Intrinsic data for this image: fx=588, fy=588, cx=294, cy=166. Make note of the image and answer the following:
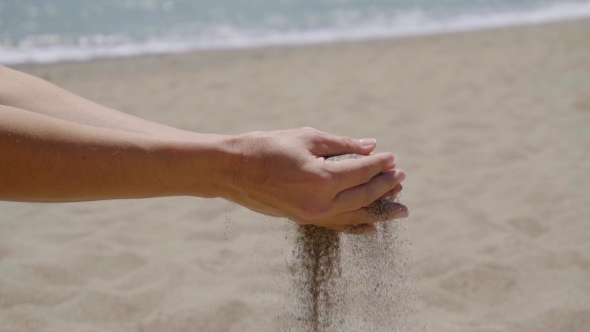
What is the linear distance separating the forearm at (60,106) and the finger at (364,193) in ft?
1.68

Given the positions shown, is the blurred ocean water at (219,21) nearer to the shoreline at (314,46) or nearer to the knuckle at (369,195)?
the shoreline at (314,46)

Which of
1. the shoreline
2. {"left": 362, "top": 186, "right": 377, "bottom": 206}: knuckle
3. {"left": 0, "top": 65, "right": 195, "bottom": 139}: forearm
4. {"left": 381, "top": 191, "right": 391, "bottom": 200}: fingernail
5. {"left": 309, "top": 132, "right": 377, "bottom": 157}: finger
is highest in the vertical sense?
the shoreline

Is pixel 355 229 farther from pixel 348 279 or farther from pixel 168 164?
pixel 168 164

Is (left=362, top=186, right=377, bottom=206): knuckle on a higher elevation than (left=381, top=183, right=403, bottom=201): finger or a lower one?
lower

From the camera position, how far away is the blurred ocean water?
25.2 ft

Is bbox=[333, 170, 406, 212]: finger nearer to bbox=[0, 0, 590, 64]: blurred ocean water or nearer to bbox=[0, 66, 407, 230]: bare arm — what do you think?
bbox=[0, 66, 407, 230]: bare arm

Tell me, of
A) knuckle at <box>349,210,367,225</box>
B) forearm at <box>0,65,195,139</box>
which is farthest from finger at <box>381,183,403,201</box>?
forearm at <box>0,65,195,139</box>

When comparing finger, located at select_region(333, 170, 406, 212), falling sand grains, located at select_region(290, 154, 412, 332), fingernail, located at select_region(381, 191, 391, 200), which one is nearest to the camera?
finger, located at select_region(333, 170, 406, 212)

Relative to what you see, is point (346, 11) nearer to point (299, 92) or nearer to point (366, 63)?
point (366, 63)

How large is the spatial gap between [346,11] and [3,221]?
791 centimetres

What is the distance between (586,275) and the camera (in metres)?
2.38

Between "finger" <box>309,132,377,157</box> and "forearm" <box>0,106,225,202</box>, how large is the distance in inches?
11.8

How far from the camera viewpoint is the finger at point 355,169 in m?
1.72

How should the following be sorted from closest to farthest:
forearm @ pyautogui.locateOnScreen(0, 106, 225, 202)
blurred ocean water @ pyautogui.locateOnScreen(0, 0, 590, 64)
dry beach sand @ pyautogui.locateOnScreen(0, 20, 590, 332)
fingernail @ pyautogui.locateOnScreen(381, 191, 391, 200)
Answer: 1. forearm @ pyautogui.locateOnScreen(0, 106, 225, 202)
2. fingernail @ pyautogui.locateOnScreen(381, 191, 391, 200)
3. dry beach sand @ pyautogui.locateOnScreen(0, 20, 590, 332)
4. blurred ocean water @ pyautogui.locateOnScreen(0, 0, 590, 64)
